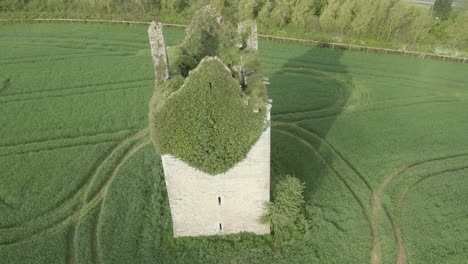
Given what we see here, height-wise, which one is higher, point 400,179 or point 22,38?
point 22,38

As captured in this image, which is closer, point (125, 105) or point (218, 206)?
point (218, 206)

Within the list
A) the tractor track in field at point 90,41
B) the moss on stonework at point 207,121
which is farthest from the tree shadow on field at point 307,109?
the tractor track in field at point 90,41

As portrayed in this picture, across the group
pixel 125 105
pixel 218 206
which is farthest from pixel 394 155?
pixel 125 105

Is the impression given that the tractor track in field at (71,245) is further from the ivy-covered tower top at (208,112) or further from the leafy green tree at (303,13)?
the leafy green tree at (303,13)

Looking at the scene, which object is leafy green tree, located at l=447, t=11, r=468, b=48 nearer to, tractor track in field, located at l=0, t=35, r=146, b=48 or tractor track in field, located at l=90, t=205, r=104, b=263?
tractor track in field, located at l=0, t=35, r=146, b=48

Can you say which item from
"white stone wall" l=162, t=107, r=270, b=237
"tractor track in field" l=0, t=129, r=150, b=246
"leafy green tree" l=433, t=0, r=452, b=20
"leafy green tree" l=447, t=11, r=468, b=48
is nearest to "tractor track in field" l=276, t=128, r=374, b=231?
"white stone wall" l=162, t=107, r=270, b=237

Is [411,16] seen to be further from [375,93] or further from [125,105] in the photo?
[125,105]

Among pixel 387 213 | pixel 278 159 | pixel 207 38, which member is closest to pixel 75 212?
pixel 207 38
